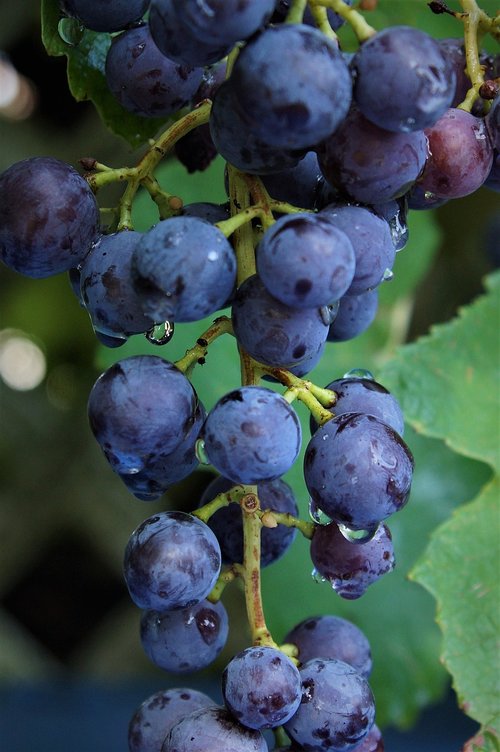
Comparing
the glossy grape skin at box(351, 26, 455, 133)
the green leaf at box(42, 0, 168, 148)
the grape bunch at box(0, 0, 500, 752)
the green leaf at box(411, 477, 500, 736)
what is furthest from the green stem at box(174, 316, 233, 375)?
the green leaf at box(411, 477, 500, 736)

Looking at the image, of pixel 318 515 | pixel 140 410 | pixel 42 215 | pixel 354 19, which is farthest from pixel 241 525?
pixel 354 19

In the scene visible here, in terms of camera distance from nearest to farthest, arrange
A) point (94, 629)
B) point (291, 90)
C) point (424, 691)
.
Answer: point (291, 90), point (424, 691), point (94, 629)

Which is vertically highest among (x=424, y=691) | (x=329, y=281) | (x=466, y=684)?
(x=329, y=281)

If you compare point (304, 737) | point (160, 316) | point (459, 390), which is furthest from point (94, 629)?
point (160, 316)

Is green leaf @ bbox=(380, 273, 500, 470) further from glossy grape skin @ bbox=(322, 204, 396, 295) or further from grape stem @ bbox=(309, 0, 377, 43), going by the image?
grape stem @ bbox=(309, 0, 377, 43)

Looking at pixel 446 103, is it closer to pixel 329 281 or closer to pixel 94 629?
pixel 329 281
